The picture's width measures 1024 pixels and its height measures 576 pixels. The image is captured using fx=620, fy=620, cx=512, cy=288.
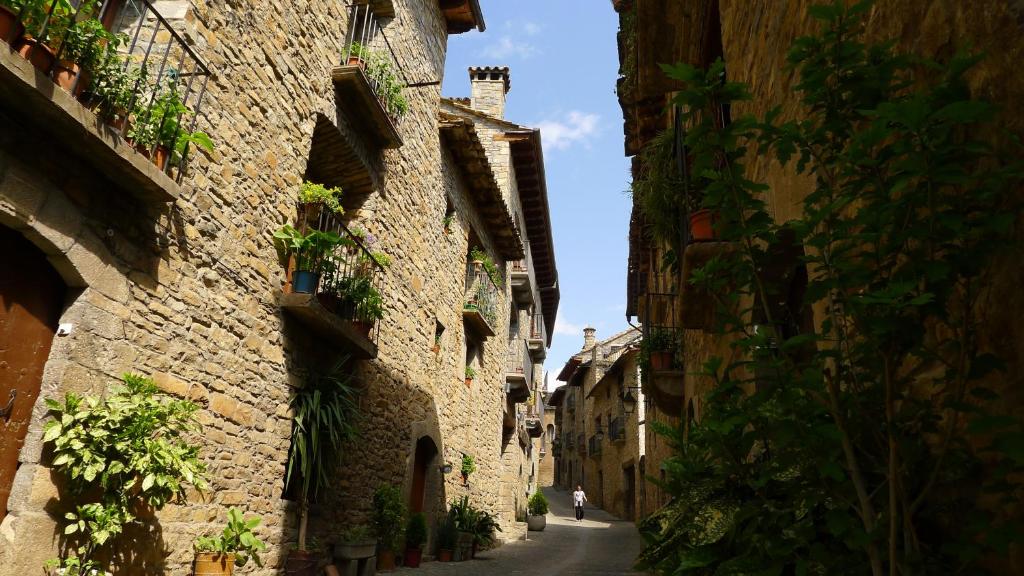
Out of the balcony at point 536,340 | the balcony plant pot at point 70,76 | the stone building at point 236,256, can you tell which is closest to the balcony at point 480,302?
the stone building at point 236,256

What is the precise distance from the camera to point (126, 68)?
4.43 metres

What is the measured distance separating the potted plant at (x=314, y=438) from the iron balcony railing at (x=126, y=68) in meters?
2.85

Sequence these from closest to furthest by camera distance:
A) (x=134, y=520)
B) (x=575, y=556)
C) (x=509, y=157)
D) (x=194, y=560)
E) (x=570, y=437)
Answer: (x=134, y=520), (x=194, y=560), (x=575, y=556), (x=509, y=157), (x=570, y=437)

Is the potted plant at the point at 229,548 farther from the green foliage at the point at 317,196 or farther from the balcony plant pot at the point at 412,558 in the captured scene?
the balcony plant pot at the point at 412,558

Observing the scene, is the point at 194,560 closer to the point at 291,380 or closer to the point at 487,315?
the point at 291,380

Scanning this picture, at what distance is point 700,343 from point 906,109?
5341mm

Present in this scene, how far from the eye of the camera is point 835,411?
154 centimetres

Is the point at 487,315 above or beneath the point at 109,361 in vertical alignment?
above

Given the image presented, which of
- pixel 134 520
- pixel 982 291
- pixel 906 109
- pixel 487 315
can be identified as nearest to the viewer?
pixel 906 109

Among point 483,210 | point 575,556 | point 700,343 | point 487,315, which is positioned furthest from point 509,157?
point 700,343

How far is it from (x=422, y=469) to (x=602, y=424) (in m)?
19.2

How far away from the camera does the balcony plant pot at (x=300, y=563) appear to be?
618cm

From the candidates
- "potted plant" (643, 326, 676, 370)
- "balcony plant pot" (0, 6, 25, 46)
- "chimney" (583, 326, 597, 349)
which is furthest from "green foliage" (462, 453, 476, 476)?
"chimney" (583, 326, 597, 349)

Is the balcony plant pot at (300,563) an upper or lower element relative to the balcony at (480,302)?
lower
